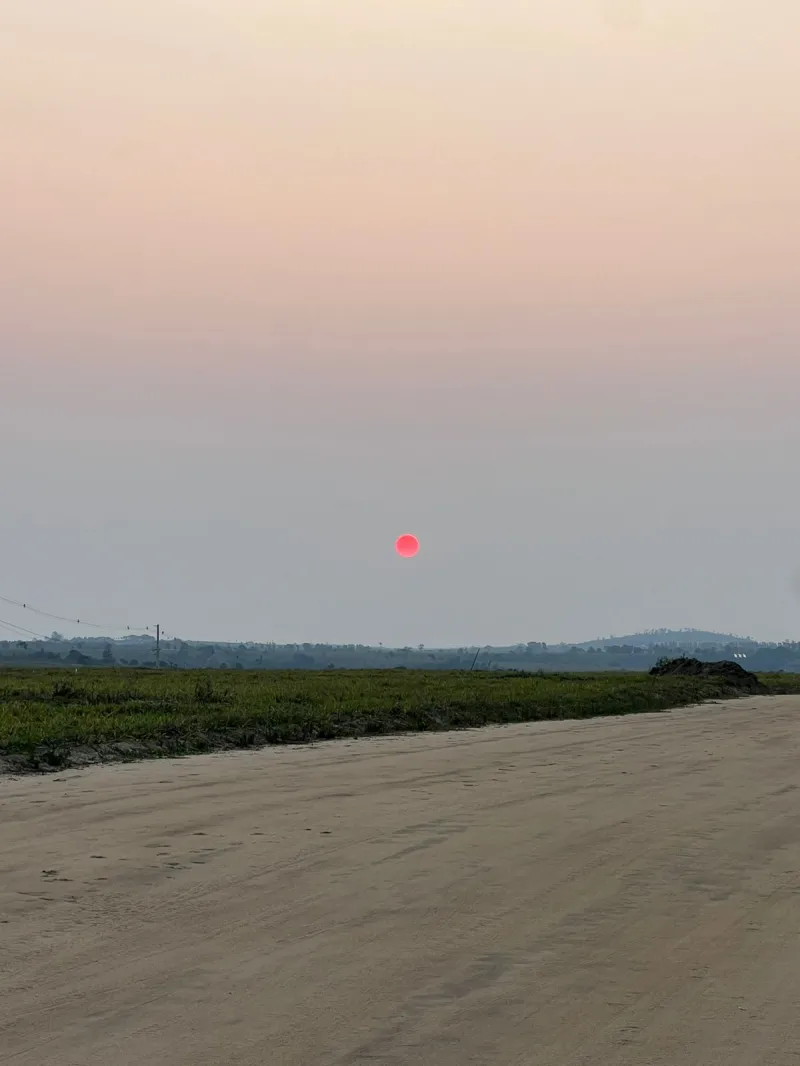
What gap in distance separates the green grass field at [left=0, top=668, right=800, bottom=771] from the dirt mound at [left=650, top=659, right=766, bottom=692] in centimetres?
1768

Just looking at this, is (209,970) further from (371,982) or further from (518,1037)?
(518,1037)

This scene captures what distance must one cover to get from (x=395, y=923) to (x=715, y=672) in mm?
61536

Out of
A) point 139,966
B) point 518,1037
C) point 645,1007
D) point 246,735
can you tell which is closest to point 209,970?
point 139,966

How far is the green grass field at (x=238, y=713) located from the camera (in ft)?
70.5

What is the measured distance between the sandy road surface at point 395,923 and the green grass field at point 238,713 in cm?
363

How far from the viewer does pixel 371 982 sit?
313 inches

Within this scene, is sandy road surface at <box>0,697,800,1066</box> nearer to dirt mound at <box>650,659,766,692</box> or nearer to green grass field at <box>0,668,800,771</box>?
green grass field at <box>0,668,800,771</box>

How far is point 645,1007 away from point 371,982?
1631mm

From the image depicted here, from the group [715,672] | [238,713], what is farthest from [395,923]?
[715,672]

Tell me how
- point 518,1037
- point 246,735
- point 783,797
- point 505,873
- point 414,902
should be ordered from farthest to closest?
point 246,735 < point 783,797 < point 505,873 < point 414,902 < point 518,1037

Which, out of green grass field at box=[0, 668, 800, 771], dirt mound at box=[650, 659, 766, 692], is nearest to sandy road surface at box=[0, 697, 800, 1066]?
green grass field at box=[0, 668, 800, 771]

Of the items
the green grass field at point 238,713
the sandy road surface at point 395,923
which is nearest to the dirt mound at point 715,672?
the green grass field at point 238,713

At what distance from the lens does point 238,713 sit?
27.8m

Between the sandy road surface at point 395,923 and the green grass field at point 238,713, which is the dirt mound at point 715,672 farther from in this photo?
the sandy road surface at point 395,923
